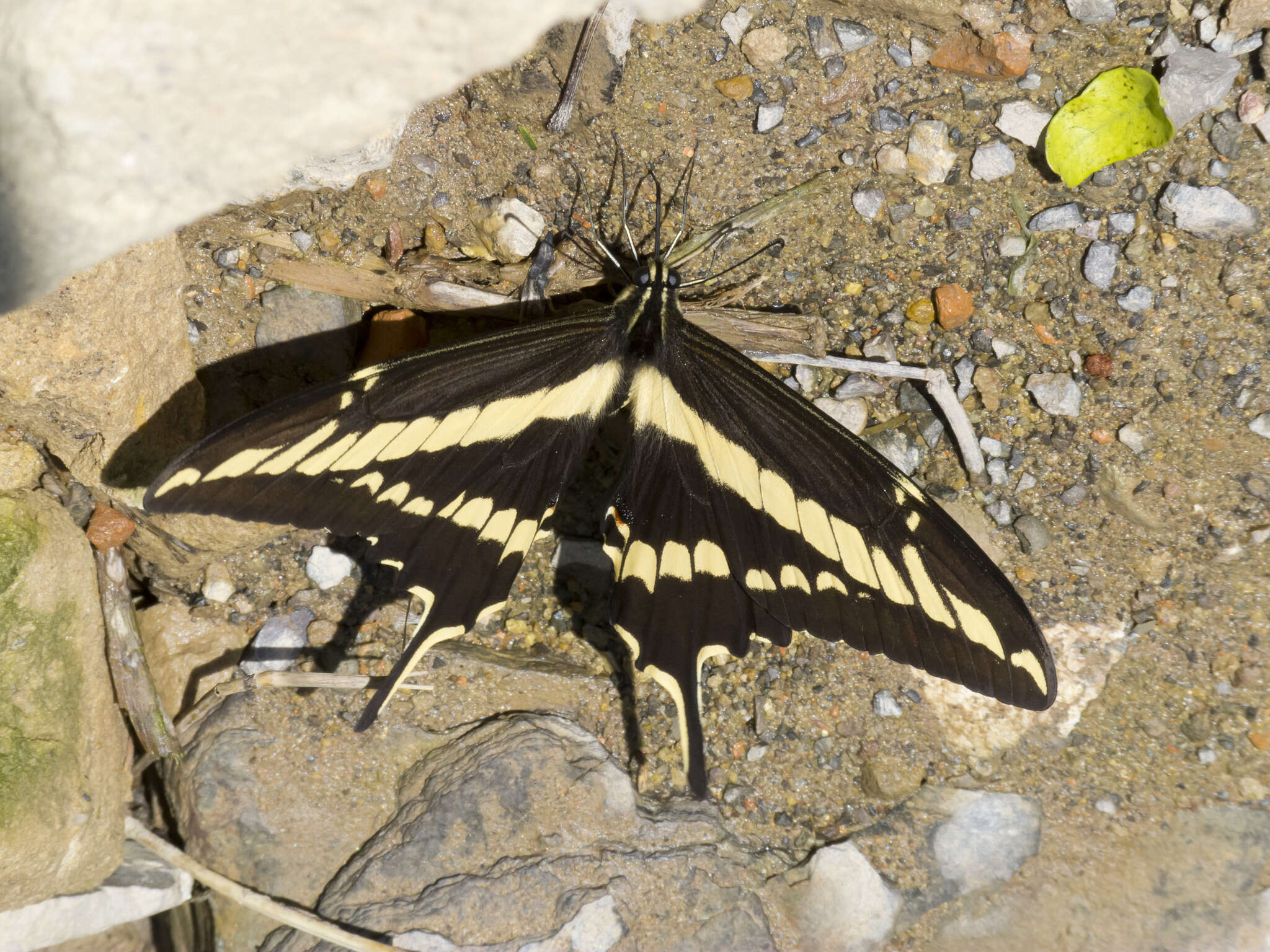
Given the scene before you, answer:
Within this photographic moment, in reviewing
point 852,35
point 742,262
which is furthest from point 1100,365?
point 852,35

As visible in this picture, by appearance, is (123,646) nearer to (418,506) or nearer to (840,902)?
(418,506)

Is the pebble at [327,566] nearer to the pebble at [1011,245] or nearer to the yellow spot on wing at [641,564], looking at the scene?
the yellow spot on wing at [641,564]

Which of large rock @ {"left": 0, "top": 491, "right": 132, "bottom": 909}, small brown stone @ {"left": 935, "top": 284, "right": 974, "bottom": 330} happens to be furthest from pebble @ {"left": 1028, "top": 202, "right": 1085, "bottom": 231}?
large rock @ {"left": 0, "top": 491, "right": 132, "bottom": 909}

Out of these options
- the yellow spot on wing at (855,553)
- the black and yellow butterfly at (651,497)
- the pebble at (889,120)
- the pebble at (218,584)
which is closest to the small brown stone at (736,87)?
the pebble at (889,120)

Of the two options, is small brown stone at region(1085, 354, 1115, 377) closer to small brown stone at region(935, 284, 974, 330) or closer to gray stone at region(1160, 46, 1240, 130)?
small brown stone at region(935, 284, 974, 330)

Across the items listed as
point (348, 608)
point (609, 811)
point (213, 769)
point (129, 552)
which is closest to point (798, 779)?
point (609, 811)
